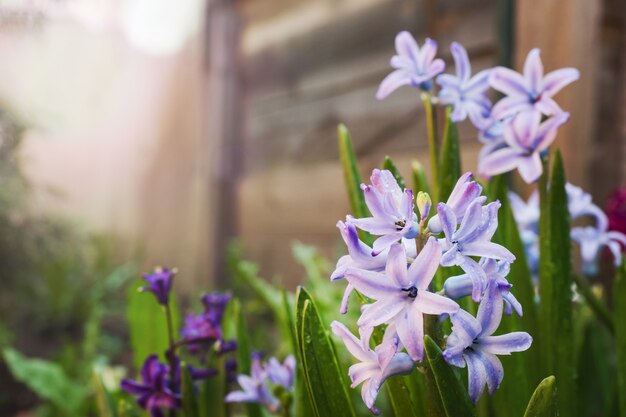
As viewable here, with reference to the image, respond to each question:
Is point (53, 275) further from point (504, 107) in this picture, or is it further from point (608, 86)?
point (504, 107)

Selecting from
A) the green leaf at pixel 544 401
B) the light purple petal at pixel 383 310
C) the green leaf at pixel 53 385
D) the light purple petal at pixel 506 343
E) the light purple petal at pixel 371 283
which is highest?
the light purple petal at pixel 371 283

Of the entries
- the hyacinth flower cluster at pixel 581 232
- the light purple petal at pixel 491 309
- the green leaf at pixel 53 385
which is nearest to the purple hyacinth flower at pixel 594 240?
the hyacinth flower cluster at pixel 581 232

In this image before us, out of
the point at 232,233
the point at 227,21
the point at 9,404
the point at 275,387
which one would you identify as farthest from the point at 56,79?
the point at 275,387

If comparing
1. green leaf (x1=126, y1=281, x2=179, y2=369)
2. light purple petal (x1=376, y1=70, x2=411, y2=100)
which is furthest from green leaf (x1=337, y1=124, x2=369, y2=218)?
green leaf (x1=126, y1=281, x2=179, y2=369)

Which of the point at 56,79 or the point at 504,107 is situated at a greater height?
the point at 56,79

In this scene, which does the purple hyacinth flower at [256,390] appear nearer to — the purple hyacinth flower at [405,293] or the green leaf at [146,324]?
the green leaf at [146,324]

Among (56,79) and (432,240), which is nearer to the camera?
(432,240)
